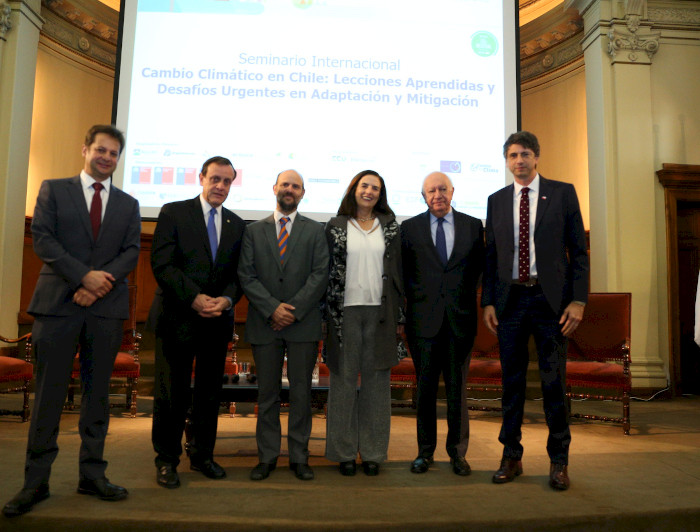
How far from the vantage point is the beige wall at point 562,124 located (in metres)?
6.72

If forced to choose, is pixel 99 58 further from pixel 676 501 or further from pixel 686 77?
pixel 676 501

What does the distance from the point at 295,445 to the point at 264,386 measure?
0.98 feet

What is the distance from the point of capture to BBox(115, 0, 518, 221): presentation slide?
180 inches

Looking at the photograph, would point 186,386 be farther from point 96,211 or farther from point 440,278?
point 440,278

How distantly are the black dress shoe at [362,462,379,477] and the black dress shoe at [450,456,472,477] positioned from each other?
36 cm

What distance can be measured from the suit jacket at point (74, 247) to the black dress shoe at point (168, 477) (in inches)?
26.2

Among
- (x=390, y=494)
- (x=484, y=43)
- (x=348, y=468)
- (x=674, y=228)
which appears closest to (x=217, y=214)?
(x=348, y=468)

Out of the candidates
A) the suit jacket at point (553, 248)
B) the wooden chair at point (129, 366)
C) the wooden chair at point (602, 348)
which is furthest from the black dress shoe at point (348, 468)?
the wooden chair at point (129, 366)

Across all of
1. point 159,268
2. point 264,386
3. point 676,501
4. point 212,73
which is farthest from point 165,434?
point 212,73

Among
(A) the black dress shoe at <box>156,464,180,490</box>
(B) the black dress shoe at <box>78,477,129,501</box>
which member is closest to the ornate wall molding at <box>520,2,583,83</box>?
(A) the black dress shoe at <box>156,464,180,490</box>

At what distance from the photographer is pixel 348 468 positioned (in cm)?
256

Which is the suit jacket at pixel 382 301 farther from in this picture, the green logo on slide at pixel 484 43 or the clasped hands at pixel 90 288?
the green logo on slide at pixel 484 43

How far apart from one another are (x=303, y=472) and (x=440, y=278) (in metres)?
1.06

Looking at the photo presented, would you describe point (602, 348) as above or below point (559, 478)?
above
